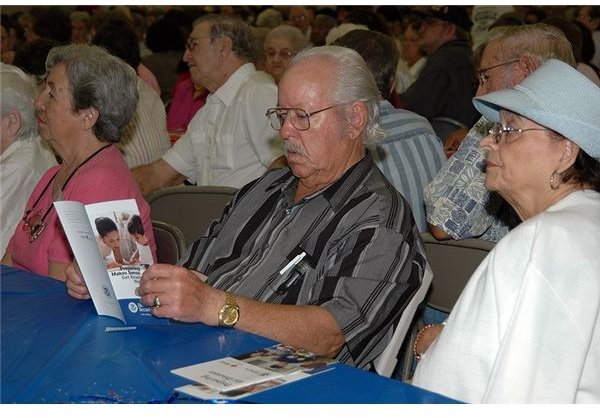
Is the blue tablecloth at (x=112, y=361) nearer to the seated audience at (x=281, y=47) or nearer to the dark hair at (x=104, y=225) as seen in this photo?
the dark hair at (x=104, y=225)

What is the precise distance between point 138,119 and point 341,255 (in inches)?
119

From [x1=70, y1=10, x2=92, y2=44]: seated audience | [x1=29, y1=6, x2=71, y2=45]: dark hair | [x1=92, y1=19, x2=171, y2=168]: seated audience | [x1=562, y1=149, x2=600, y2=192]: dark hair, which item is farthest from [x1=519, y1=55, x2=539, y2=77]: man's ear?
[x1=70, y1=10, x2=92, y2=44]: seated audience

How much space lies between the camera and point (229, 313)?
8.17 feet

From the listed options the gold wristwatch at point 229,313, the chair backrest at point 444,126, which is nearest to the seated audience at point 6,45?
the chair backrest at point 444,126

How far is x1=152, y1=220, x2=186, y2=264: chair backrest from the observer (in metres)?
3.40

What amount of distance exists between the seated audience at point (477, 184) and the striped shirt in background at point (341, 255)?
0.54 m

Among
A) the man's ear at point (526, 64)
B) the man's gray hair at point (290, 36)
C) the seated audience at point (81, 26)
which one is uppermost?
the man's ear at point (526, 64)

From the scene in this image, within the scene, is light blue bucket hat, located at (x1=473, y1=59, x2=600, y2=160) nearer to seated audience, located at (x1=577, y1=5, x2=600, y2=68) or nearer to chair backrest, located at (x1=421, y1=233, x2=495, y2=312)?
chair backrest, located at (x1=421, y1=233, x2=495, y2=312)

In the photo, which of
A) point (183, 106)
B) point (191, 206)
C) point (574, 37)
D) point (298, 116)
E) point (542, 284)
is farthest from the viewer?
point (183, 106)

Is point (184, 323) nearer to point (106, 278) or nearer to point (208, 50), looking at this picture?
point (106, 278)

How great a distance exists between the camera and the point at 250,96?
5059mm

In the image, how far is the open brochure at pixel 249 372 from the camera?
1.94 meters

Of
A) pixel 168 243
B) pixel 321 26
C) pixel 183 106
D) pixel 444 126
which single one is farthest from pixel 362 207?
pixel 321 26

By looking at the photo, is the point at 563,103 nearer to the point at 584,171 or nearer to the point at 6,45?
the point at 584,171
